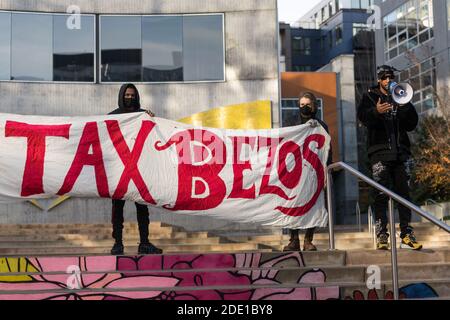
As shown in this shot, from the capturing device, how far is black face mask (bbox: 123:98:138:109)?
8.56 m

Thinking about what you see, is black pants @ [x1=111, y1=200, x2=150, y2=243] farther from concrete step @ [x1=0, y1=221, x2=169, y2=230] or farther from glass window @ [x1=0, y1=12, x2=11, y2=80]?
glass window @ [x1=0, y1=12, x2=11, y2=80]

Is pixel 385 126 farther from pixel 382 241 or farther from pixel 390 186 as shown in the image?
pixel 382 241

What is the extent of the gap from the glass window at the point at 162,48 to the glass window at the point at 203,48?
6.5 inches

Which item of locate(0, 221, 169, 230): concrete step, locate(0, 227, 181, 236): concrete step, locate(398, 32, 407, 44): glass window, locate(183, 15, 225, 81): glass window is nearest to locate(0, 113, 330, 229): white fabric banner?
locate(0, 227, 181, 236): concrete step

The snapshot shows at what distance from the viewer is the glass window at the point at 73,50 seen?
59.7ft

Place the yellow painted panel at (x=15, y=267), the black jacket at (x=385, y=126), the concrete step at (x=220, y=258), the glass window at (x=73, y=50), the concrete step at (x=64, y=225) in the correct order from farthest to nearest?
the glass window at (x=73, y=50) < the concrete step at (x=64, y=225) < the black jacket at (x=385, y=126) < the concrete step at (x=220, y=258) < the yellow painted panel at (x=15, y=267)

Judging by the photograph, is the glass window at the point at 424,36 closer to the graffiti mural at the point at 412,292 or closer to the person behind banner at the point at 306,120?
the person behind banner at the point at 306,120

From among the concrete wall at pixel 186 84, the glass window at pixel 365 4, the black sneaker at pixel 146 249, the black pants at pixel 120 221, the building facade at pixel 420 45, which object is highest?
the glass window at pixel 365 4

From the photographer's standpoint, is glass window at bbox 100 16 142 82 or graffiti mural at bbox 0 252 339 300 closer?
graffiti mural at bbox 0 252 339 300

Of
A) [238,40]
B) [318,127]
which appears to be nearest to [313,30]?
[238,40]

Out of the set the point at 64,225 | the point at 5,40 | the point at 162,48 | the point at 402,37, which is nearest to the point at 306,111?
the point at 64,225

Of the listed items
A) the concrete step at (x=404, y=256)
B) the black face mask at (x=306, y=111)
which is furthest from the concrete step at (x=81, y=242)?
the concrete step at (x=404, y=256)

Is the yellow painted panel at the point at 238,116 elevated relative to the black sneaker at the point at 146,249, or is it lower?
elevated

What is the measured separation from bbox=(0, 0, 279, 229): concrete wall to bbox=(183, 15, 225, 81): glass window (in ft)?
0.59
